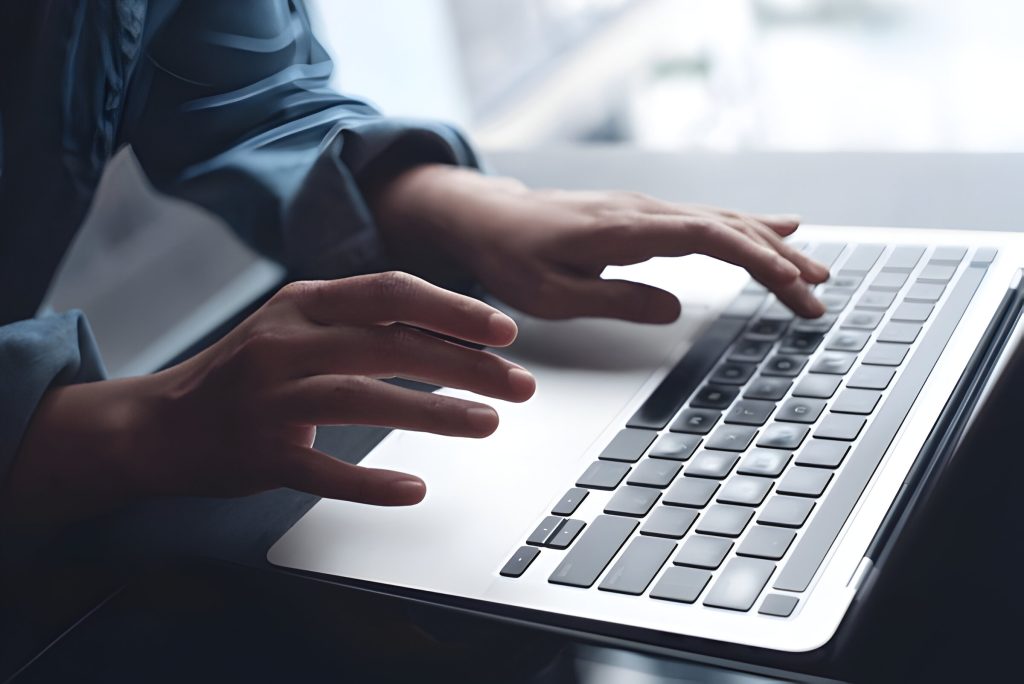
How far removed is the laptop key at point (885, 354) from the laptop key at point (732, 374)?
0.16 feet

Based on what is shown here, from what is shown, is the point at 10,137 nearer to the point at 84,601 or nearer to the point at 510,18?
the point at 84,601

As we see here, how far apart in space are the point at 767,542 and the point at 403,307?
6.2 inches

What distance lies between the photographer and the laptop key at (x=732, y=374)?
48cm

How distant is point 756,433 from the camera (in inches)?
16.8

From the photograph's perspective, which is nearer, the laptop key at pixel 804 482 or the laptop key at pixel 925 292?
the laptop key at pixel 804 482

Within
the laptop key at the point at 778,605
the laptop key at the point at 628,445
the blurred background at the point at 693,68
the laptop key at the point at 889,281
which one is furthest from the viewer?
the blurred background at the point at 693,68

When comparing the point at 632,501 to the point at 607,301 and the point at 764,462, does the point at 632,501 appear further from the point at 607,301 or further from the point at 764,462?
the point at 607,301

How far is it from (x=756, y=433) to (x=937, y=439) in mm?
67

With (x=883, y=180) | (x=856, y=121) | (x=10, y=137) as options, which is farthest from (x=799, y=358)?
(x=856, y=121)

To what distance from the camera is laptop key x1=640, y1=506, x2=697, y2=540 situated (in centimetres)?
37

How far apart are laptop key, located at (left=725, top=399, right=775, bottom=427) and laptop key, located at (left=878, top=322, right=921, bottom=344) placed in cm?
7

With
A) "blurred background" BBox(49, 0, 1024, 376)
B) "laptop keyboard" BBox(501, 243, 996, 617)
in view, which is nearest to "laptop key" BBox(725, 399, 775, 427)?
"laptop keyboard" BBox(501, 243, 996, 617)

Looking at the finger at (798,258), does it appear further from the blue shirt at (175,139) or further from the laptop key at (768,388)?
the blue shirt at (175,139)

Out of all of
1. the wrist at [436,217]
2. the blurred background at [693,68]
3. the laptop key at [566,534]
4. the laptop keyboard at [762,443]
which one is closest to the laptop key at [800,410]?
the laptop keyboard at [762,443]
